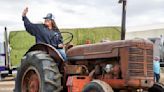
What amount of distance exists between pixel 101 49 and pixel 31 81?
173cm

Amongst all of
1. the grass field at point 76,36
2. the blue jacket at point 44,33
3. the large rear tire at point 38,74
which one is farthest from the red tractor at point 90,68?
the grass field at point 76,36

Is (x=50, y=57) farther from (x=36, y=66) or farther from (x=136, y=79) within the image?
(x=136, y=79)

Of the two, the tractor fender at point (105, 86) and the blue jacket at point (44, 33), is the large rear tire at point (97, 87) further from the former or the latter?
the blue jacket at point (44, 33)

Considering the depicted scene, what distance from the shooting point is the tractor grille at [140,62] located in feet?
24.7

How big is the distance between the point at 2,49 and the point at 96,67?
1647cm

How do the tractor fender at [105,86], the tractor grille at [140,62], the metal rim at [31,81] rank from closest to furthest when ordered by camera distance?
the tractor fender at [105,86] → the tractor grille at [140,62] → the metal rim at [31,81]

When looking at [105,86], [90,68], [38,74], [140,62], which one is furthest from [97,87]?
[38,74]

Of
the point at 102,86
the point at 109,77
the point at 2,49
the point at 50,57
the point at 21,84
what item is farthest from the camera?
the point at 2,49

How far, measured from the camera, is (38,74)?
28.1ft

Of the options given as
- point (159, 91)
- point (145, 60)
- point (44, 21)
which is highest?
point (44, 21)

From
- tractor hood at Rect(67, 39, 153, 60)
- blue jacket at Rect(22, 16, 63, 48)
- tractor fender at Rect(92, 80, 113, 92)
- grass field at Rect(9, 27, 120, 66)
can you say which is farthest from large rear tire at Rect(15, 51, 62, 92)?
grass field at Rect(9, 27, 120, 66)

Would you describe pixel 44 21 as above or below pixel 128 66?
above

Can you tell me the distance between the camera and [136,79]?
7.48 metres

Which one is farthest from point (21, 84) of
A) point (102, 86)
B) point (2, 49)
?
point (2, 49)
